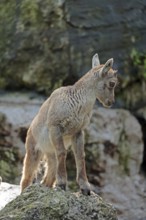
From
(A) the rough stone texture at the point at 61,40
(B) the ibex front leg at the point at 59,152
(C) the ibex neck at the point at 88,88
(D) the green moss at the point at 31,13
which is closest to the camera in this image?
(B) the ibex front leg at the point at 59,152

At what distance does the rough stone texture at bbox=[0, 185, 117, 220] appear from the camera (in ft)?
32.2

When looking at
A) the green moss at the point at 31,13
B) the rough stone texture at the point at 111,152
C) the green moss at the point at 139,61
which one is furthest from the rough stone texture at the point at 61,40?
the rough stone texture at the point at 111,152

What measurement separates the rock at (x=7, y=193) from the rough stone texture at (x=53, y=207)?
7.67 feet

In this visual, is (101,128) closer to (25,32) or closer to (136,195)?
(136,195)

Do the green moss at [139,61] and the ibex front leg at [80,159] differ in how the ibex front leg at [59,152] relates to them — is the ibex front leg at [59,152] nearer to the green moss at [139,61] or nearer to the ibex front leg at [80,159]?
the ibex front leg at [80,159]

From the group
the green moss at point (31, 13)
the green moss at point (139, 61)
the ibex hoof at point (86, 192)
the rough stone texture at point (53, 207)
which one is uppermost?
the green moss at point (31, 13)

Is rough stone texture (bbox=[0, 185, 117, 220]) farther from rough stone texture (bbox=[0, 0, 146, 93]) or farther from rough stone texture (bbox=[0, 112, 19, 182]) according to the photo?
rough stone texture (bbox=[0, 0, 146, 93])

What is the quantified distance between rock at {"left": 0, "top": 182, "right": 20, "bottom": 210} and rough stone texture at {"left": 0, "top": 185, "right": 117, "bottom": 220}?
234 centimetres

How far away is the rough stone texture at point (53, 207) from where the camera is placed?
9805mm

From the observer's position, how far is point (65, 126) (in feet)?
37.1

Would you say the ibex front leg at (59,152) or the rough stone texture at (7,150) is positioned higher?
the ibex front leg at (59,152)

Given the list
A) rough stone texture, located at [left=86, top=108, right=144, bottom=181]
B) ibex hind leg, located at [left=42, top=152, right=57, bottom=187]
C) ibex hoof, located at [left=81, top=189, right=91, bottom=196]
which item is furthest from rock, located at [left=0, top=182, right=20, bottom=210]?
rough stone texture, located at [left=86, top=108, right=144, bottom=181]

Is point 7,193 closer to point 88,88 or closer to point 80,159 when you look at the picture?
point 80,159

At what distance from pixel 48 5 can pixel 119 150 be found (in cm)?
410
